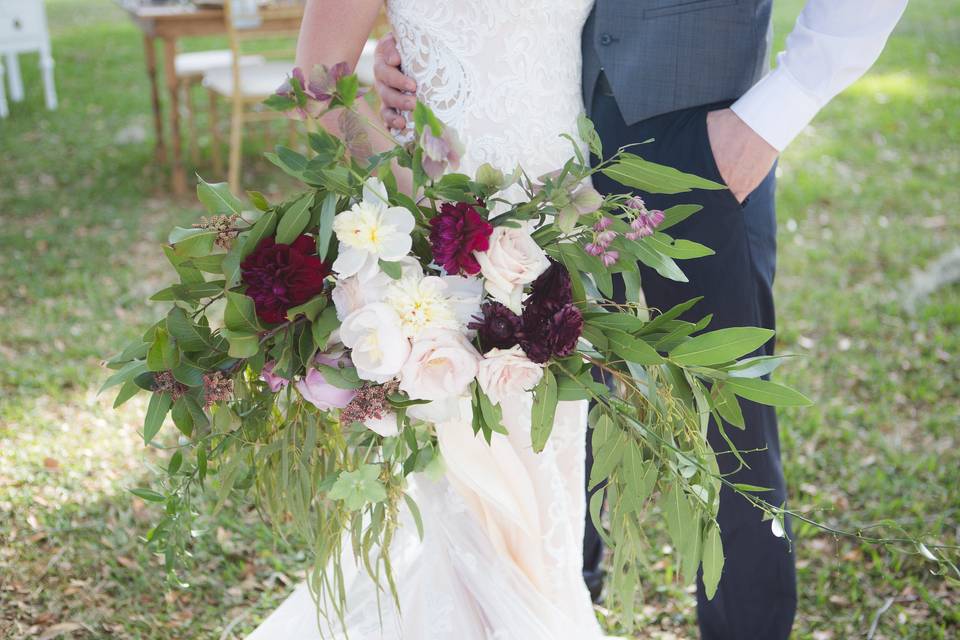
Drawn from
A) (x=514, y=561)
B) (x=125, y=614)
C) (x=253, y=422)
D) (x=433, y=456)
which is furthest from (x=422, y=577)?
(x=125, y=614)

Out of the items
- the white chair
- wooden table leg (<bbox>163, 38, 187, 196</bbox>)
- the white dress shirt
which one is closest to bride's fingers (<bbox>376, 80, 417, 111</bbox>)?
the white dress shirt

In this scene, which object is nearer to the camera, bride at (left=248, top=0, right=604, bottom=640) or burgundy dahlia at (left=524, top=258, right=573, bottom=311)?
burgundy dahlia at (left=524, top=258, right=573, bottom=311)

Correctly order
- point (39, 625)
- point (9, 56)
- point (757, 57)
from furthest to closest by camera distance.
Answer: point (9, 56), point (39, 625), point (757, 57)

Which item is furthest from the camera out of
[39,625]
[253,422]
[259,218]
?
[39,625]

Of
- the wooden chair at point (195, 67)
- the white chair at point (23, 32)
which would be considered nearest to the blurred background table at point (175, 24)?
the wooden chair at point (195, 67)

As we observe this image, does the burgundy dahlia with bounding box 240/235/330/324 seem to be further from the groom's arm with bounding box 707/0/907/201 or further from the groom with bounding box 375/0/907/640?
the groom's arm with bounding box 707/0/907/201

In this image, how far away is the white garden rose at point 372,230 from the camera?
1154 mm

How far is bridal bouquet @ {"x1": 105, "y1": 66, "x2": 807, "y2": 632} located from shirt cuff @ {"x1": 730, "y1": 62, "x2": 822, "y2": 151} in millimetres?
463

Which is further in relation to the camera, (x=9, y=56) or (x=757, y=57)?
(x=9, y=56)

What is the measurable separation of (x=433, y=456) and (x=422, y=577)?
32 centimetres

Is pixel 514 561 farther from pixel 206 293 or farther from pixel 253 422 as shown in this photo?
pixel 206 293

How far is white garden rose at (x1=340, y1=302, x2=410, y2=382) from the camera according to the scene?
1.18m

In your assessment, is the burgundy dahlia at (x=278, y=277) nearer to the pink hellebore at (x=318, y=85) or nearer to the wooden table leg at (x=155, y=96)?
the pink hellebore at (x=318, y=85)

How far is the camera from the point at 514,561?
1.82 m
